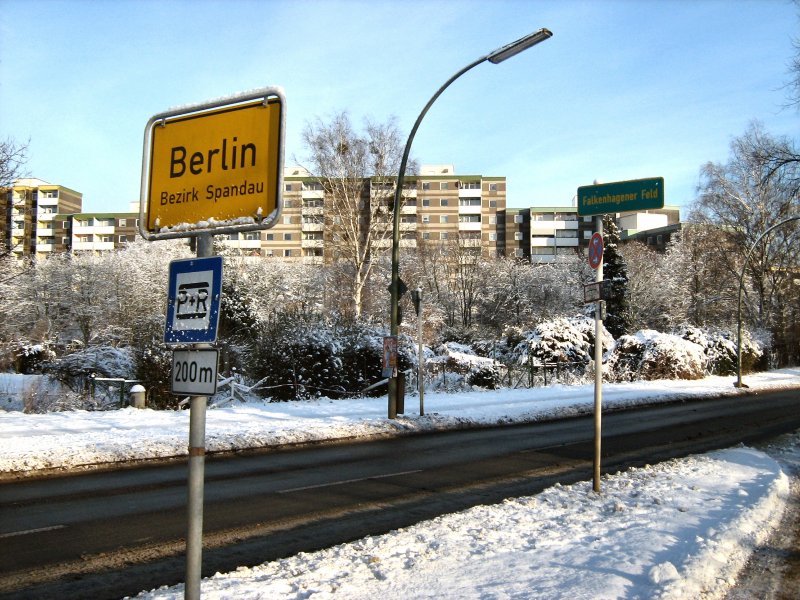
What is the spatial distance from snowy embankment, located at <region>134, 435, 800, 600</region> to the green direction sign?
11.5 ft

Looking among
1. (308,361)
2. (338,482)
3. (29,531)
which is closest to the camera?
(29,531)

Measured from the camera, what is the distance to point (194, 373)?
317 cm

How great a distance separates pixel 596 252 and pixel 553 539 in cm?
364

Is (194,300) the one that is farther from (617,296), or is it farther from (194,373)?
(617,296)

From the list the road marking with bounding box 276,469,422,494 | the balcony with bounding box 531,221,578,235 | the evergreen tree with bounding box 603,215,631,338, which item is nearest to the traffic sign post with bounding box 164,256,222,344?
Result: the road marking with bounding box 276,469,422,494

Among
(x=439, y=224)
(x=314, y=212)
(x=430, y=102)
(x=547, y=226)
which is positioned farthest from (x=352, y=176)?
(x=547, y=226)

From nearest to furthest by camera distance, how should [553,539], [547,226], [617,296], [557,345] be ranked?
1. [553,539]
2. [557,345]
3. [617,296]
4. [547,226]

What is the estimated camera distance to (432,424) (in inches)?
666

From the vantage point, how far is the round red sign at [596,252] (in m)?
7.98

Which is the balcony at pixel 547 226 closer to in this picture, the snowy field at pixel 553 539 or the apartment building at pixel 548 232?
the apartment building at pixel 548 232

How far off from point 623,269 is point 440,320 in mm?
15531

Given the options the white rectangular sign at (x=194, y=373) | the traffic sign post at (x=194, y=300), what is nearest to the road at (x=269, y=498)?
the white rectangular sign at (x=194, y=373)

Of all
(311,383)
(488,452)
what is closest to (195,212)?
(488,452)

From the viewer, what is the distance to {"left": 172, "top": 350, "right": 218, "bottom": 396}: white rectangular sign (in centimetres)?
310
